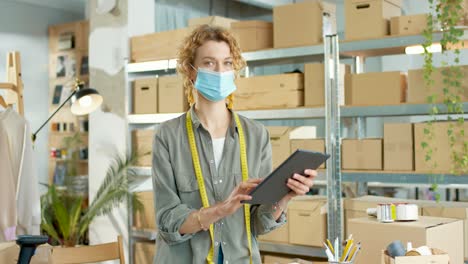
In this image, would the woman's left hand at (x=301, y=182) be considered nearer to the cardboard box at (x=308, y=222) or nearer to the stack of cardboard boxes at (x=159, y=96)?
the cardboard box at (x=308, y=222)

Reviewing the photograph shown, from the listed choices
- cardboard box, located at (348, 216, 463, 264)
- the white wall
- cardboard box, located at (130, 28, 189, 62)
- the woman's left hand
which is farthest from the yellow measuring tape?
the white wall

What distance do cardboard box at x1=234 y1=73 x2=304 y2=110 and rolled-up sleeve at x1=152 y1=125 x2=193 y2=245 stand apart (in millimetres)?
2489

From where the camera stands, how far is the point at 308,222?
4.59 meters

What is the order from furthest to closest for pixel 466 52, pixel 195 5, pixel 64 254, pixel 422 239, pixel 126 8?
pixel 466 52
pixel 195 5
pixel 126 8
pixel 64 254
pixel 422 239

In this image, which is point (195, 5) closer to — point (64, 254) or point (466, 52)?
point (466, 52)

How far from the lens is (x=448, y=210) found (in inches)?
159

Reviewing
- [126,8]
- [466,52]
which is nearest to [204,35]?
[126,8]

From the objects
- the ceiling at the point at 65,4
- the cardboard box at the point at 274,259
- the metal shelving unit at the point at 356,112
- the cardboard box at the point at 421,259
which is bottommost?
the cardboard box at the point at 274,259

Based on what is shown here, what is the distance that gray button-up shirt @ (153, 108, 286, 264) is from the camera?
7.45 feet

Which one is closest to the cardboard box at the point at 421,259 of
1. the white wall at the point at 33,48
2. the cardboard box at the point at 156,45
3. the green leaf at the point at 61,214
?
the cardboard box at the point at 156,45

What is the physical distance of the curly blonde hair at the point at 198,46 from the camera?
231cm

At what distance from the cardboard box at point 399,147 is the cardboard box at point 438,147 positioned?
41 mm

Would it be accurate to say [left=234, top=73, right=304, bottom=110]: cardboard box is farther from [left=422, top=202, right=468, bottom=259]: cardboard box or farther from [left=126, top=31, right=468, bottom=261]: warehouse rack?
[left=422, top=202, right=468, bottom=259]: cardboard box

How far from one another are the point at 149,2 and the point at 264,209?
3.91 meters
